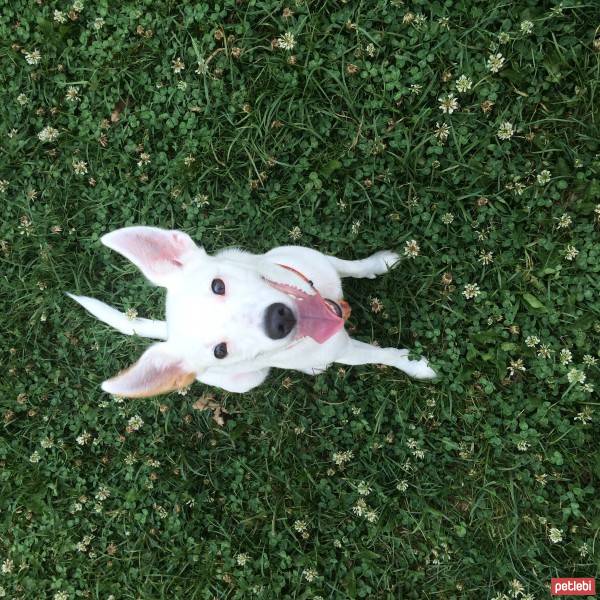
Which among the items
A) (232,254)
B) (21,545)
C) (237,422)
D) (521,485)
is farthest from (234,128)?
(21,545)

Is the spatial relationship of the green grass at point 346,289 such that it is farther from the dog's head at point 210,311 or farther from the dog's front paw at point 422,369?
the dog's head at point 210,311

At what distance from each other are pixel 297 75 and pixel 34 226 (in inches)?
99.3

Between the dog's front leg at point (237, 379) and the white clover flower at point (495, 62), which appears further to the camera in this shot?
the white clover flower at point (495, 62)

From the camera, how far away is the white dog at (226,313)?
7.96 feet

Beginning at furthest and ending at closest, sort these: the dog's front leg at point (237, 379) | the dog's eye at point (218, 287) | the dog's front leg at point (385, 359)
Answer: the dog's front leg at point (385, 359)
the dog's front leg at point (237, 379)
the dog's eye at point (218, 287)

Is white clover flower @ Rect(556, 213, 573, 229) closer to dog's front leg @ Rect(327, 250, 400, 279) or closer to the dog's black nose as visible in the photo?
dog's front leg @ Rect(327, 250, 400, 279)

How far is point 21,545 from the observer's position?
4301mm

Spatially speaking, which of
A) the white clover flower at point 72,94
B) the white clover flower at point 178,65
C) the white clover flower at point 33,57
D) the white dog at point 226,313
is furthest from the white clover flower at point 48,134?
the white dog at point 226,313

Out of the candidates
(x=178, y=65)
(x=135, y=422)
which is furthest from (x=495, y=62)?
(x=135, y=422)

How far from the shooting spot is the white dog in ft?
7.96

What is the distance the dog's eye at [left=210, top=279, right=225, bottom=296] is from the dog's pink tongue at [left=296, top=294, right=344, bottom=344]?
396 millimetres

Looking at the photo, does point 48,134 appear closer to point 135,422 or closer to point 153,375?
point 135,422

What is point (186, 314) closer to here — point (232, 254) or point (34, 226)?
point (232, 254)

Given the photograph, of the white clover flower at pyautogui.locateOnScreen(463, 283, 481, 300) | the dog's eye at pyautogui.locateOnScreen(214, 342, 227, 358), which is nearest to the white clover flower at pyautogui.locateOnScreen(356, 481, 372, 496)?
the white clover flower at pyautogui.locateOnScreen(463, 283, 481, 300)
